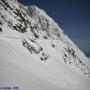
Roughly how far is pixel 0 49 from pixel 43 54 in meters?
6.35

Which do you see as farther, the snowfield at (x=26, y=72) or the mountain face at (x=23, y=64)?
the mountain face at (x=23, y=64)

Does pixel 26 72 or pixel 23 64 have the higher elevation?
pixel 23 64

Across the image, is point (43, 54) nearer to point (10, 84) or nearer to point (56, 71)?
point (56, 71)

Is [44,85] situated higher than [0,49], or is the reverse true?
[0,49]

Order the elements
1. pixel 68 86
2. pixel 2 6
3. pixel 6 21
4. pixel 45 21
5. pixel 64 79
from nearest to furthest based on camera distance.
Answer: pixel 68 86 → pixel 64 79 → pixel 6 21 → pixel 2 6 → pixel 45 21

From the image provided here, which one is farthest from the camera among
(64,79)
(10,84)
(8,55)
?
(64,79)

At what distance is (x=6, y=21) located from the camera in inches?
731

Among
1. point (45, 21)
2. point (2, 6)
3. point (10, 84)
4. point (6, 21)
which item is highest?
point (45, 21)

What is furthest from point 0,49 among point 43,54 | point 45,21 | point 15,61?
point 45,21

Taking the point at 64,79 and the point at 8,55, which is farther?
the point at 64,79

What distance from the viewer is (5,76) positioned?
11164mm

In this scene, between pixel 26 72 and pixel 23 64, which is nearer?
pixel 26 72

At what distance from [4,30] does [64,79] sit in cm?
838

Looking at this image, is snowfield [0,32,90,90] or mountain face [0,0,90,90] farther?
mountain face [0,0,90,90]
